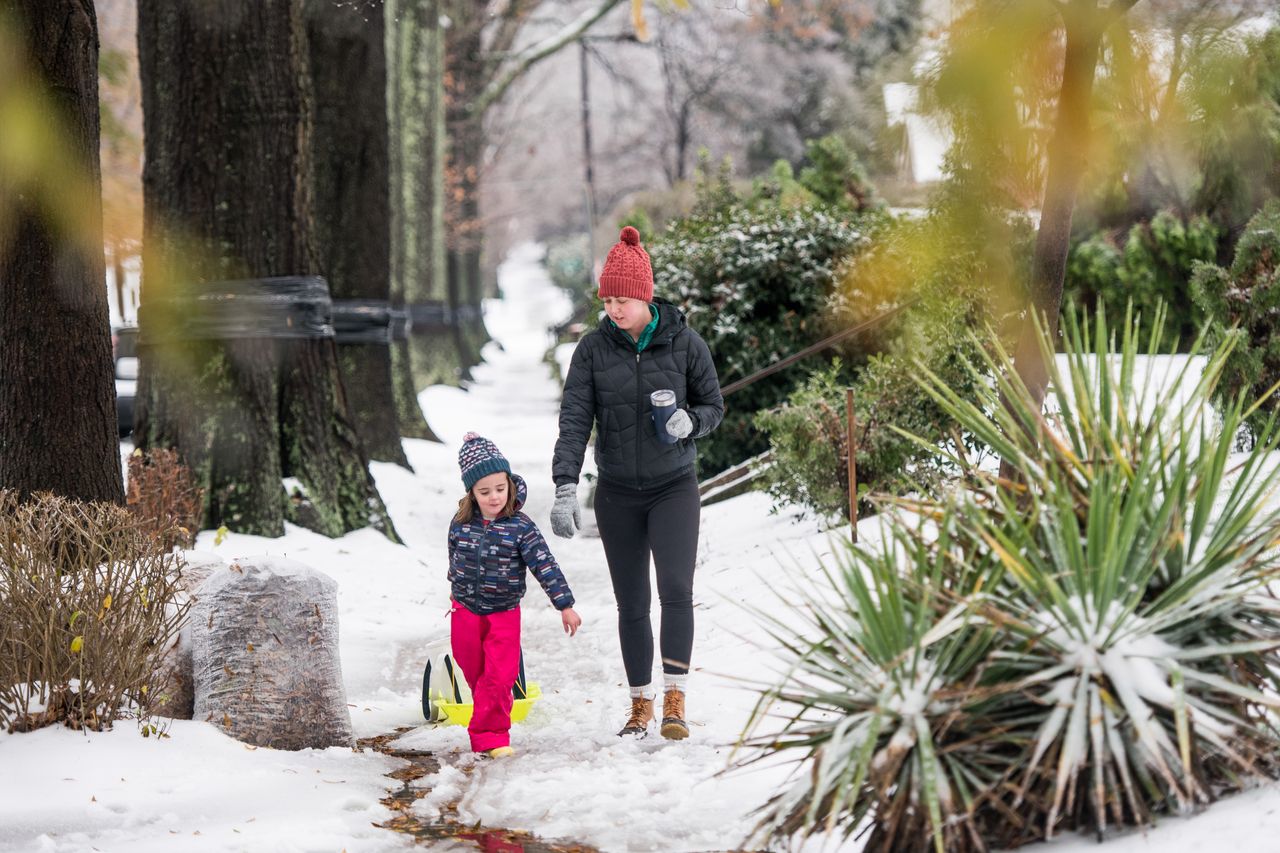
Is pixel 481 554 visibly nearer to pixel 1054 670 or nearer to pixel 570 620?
pixel 570 620

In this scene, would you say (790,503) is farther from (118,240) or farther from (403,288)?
(118,240)

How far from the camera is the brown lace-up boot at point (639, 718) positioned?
572 cm

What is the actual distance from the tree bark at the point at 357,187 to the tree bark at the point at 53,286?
6661mm

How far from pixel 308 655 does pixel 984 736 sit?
2927 mm

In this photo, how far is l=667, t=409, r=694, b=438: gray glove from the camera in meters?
5.61

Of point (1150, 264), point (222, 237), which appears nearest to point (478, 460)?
point (222, 237)

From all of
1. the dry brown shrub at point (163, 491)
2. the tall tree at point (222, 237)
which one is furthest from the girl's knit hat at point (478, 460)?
the tall tree at point (222, 237)

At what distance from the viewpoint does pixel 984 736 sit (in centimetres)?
343

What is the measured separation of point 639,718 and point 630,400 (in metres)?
1.29

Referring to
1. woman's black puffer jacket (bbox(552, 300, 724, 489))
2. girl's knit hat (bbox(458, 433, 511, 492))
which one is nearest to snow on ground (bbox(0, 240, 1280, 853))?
woman's black puffer jacket (bbox(552, 300, 724, 489))

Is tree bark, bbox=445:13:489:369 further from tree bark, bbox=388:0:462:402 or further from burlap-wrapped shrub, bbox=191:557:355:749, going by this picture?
burlap-wrapped shrub, bbox=191:557:355:749

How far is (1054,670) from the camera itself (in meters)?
3.36

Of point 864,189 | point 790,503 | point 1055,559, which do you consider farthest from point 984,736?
point 864,189

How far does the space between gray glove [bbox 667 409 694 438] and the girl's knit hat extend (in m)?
0.67
